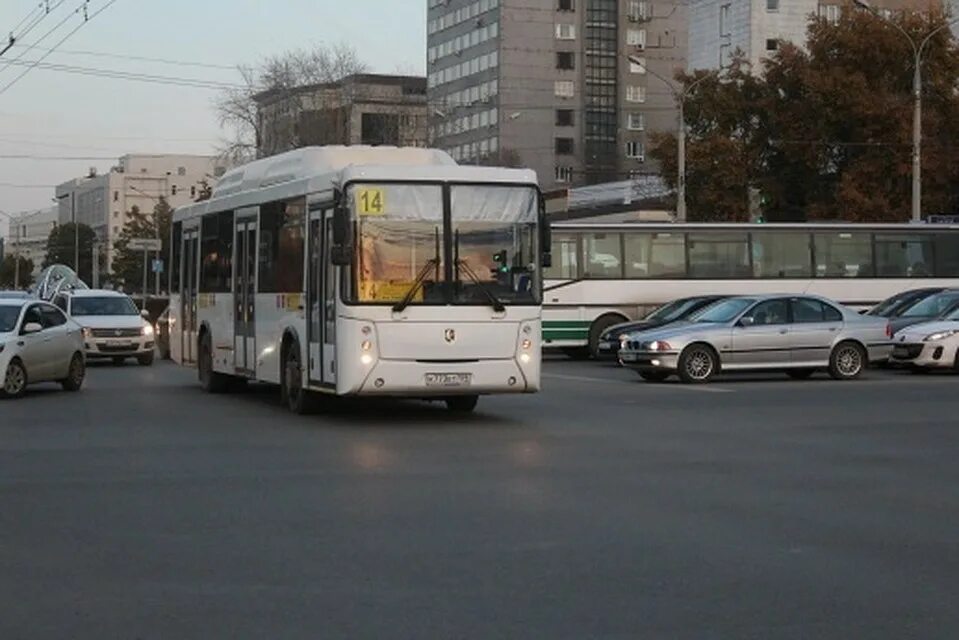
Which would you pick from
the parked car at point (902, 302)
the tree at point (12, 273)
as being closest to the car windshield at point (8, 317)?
the parked car at point (902, 302)

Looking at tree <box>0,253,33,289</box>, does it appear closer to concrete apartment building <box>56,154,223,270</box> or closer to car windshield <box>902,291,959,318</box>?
concrete apartment building <box>56,154,223,270</box>

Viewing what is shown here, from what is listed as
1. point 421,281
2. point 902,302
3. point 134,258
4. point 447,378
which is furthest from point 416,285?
point 134,258

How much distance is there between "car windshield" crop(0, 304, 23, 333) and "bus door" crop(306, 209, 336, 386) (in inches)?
270

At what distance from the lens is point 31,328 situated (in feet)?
81.6

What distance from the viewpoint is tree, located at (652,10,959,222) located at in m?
53.1

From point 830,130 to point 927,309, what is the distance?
23.5 meters

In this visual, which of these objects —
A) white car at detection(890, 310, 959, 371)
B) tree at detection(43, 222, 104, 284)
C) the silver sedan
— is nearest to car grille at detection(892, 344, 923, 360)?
white car at detection(890, 310, 959, 371)

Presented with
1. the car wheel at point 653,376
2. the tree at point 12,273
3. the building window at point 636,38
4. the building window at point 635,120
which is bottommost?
the car wheel at point 653,376

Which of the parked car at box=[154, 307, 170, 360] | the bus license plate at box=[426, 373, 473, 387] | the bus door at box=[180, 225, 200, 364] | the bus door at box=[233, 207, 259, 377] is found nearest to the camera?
the bus license plate at box=[426, 373, 473, 387]

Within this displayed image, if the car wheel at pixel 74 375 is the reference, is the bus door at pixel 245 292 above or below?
above

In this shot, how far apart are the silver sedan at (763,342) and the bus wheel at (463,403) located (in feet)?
23.5

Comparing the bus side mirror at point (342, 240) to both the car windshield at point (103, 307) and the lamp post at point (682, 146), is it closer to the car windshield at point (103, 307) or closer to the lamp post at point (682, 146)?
the car windshield at point (103, 307)

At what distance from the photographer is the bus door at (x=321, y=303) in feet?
62.5

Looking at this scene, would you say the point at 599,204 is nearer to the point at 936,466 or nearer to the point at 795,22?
the point at 795,22
